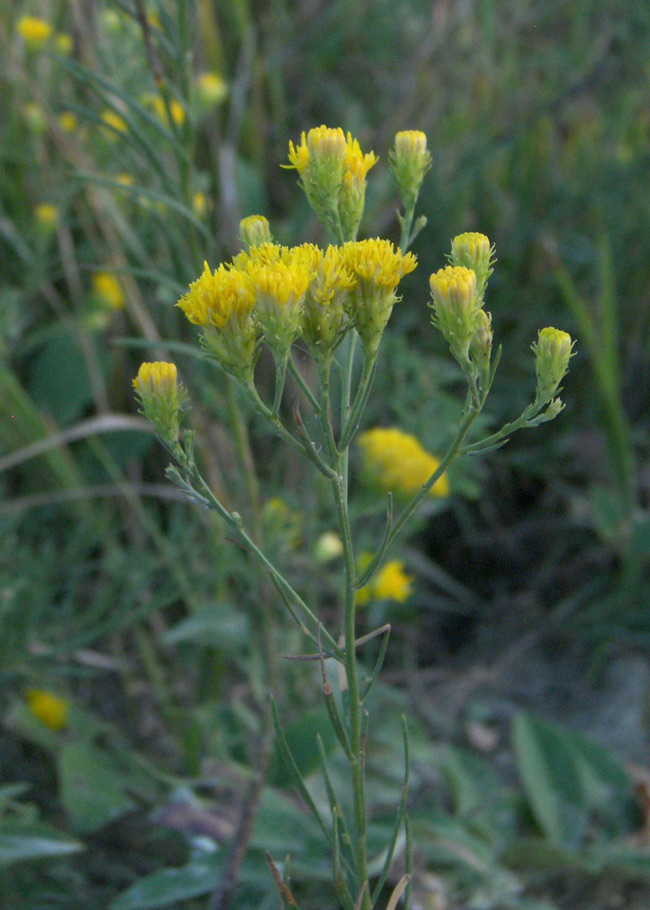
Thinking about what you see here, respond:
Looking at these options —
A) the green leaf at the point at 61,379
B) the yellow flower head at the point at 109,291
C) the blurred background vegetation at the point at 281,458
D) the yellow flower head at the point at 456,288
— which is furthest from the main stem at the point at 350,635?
the green leaf at the point at 61,379

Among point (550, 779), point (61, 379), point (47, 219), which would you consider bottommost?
point (550, 779)

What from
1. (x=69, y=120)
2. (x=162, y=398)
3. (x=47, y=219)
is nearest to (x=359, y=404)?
(x=162, y=398)

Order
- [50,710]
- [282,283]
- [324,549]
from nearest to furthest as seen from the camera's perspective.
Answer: [282,283], [324,549], [50,710]

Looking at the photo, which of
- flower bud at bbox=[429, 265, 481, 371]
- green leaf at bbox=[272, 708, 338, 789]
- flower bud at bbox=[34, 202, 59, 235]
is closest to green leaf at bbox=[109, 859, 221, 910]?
green leaf at bbox=[272, 708, 338, 789]

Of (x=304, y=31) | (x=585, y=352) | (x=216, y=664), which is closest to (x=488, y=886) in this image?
(x=216, y=664)

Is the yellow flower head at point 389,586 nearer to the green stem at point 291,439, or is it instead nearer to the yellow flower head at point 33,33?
the green stem at point 291,439

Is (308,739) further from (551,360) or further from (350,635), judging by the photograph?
(551,360)

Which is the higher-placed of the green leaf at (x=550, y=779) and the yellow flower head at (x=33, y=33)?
the yellow flower head at (x=33, y=33)

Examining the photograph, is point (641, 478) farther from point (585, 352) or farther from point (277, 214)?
point (277, 214)
